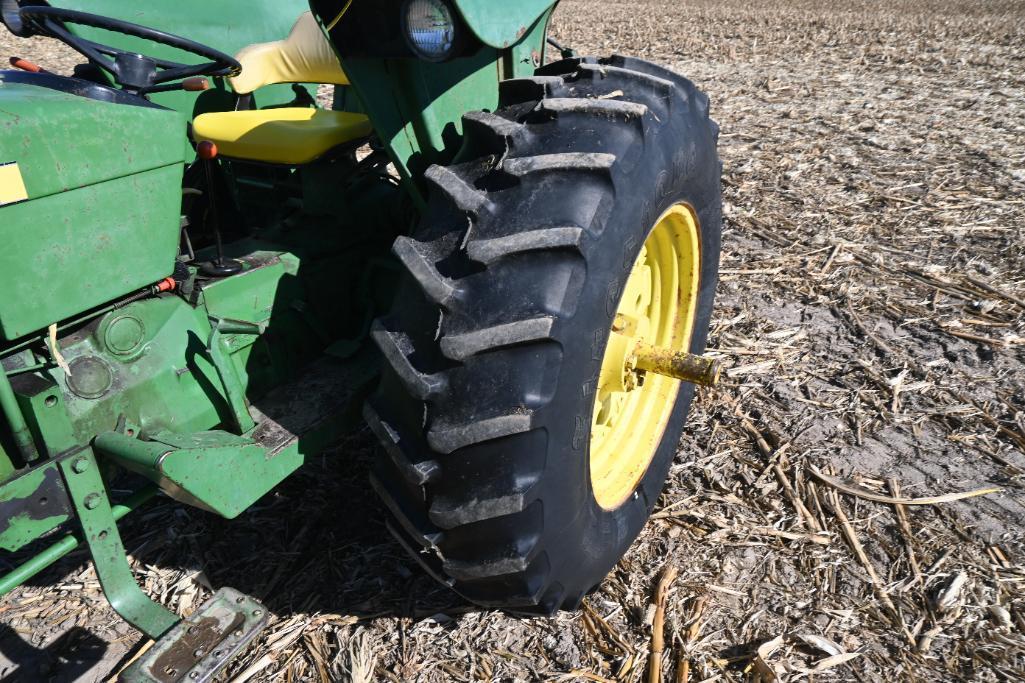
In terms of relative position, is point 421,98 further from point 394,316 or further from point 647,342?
point 647,342

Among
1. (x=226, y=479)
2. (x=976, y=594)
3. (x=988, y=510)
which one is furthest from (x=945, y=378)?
(x=226, y=479)

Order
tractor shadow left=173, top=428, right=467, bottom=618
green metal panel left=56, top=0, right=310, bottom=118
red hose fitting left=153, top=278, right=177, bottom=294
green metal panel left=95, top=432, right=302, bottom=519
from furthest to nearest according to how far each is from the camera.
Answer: green metal panel left=56, top=0, right=310, bottom=118
tractor shadow left=173, top=428, right=467, bottom=618
red hose fitting left=153, top=278, right=177, bottom=294
green metal panel left=95, top=432, right=302, bottom=519

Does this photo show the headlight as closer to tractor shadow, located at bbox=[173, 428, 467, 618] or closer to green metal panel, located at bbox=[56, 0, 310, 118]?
tractor shadow, located at bbox=[173, 428, 467, 618]

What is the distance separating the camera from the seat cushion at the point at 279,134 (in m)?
2.16

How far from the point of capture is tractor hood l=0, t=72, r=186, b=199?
1.45 m

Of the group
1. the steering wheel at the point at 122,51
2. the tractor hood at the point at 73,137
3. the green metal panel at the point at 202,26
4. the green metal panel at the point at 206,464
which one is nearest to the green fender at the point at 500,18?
the tractor hood at the point at 73,137

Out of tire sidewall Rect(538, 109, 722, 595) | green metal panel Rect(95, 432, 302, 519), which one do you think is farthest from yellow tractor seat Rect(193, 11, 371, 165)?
tire sidewall Rect(538, 109, 722, 595)

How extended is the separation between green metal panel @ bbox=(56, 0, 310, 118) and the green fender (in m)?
1.32

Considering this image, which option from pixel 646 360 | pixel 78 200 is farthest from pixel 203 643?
pixel 646 360

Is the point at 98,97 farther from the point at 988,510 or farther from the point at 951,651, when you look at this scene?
the point at 988,510

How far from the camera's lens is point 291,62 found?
2652mm

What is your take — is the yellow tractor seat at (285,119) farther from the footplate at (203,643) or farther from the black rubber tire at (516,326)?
the footplate at (203,643)

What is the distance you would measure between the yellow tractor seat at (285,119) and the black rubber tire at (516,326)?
26.0 inches

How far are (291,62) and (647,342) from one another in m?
1.56
